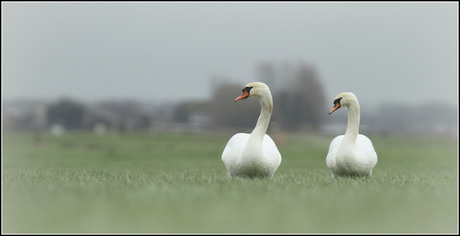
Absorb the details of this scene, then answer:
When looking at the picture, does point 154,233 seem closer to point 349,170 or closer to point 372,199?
point 372,199

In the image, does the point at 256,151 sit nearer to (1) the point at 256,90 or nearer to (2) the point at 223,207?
(1) the point at 256,90

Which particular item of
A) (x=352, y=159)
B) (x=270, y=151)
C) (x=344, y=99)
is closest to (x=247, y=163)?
(x=270, y=151)

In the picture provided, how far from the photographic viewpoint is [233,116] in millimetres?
55562

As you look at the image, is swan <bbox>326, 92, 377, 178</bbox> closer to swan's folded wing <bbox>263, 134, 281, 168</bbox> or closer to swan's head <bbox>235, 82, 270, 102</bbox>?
→ swan's folded wing <bbox>263, 134, 281, 168</bbox>

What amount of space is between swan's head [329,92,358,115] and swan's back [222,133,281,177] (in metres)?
1.42

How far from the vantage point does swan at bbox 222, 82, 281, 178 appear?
9.31 metres

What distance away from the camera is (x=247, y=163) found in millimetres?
9305

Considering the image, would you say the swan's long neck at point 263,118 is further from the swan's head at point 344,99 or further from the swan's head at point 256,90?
the swan's head at point 344,99

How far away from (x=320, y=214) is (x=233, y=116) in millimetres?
49428

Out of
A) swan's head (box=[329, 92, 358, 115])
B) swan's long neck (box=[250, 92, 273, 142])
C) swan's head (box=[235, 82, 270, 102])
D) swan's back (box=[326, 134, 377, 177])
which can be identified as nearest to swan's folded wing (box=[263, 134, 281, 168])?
swan's long neck (box=[250, 92, 273, 142])

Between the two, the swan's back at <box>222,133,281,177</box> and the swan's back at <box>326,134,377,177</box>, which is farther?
the swan's back at <box>326,134,377,177</box>

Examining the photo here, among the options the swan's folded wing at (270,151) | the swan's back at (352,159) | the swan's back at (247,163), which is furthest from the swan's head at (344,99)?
the swan's back at (247,163)

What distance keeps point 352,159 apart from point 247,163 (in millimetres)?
1930

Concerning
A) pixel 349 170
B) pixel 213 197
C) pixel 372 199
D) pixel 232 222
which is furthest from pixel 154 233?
pixel 349 170
